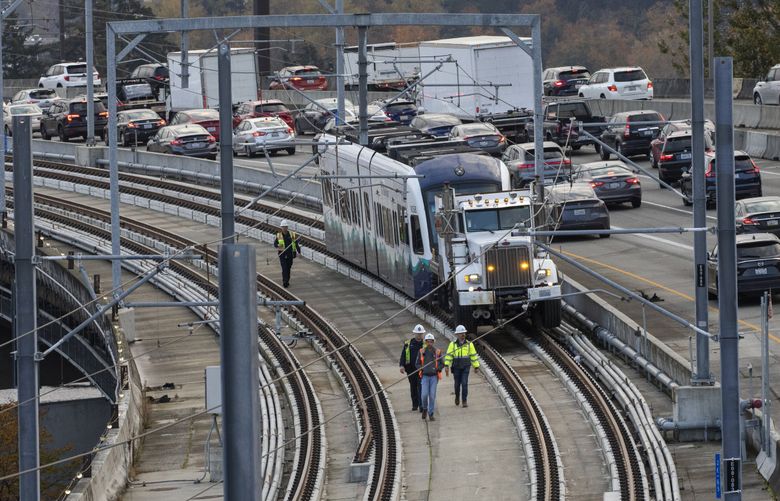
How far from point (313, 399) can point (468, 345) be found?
381 centimetres

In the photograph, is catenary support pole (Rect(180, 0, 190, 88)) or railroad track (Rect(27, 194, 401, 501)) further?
catenary support pole (Rect(180, 0, 190, 88))

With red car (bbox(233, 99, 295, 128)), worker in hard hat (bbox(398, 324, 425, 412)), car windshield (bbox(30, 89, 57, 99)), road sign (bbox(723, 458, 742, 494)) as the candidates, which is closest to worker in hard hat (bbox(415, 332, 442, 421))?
worker in hard hat (bbox(398, 324, 425, 412))

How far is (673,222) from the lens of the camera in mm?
43438

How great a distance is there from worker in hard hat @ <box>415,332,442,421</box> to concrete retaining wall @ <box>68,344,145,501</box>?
450cm

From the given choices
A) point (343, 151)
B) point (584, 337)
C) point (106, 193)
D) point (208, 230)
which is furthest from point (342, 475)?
point (106, 193)

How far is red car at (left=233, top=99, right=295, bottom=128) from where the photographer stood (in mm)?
68062

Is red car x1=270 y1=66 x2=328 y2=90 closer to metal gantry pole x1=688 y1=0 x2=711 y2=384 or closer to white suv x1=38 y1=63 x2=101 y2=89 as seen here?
white suv x1=38 y1=63 x2=101 y2=89

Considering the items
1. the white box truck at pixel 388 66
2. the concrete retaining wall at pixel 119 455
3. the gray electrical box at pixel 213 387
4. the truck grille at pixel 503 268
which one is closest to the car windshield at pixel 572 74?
the white box truck at pixel 388 66

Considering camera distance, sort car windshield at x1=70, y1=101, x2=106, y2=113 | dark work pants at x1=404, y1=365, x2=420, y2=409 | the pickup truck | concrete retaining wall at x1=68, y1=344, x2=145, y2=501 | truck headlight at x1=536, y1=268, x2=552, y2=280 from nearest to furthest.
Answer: concrete retaining wall at x1=68, y1=344, x2=145, y2=501 → dark work pants at x1=404, y1=365, x2=420, y2=409 → truck headlight at x1=536, y1=268, x2=552, y2=280 → the pickup truck → car windshield at x1=70, y1=101, x2=106, y2=113

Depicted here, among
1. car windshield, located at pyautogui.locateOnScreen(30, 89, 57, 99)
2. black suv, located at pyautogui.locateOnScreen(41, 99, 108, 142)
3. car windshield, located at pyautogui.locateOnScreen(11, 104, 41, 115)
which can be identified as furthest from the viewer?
car windshield, located at pyautogui.locateOnScreen(30, 89, 57, 99)

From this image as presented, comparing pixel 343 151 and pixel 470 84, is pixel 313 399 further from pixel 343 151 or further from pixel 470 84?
pixel 470 84

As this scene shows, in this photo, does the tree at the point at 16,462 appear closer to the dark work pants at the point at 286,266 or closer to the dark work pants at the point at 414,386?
the dark work pants at the point at 286,266

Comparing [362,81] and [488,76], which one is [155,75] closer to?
[488,76]

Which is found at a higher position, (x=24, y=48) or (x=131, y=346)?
(x=24, y=48)
